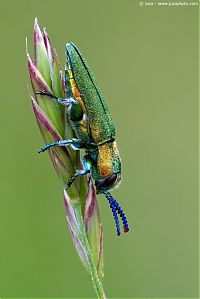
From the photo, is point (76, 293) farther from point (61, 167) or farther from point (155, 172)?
point (61, 167)

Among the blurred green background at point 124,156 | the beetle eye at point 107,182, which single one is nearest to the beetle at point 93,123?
the beetle eye at point 107,182

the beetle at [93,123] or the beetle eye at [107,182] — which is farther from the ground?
the beetle at [93,123]

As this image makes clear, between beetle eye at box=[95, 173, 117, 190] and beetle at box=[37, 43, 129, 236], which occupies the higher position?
beetle at box=[37, 43, 129, 236]

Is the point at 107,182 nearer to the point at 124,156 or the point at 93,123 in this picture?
the point at 93,123

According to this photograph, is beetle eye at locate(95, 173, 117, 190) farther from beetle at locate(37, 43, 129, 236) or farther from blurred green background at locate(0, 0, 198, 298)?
blurred green background at locate(0, 0, 198, 298)

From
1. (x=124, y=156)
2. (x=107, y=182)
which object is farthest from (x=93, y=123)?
(x=124, y=156)

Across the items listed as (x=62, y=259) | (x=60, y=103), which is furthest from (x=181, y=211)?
(x=60, y=103)

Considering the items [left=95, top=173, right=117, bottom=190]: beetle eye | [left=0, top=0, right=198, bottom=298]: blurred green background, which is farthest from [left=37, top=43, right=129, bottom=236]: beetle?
[left=0, top=0, right=198, bottom=298]: blurred green background

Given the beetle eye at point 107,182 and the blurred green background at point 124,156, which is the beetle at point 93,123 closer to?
the beetle eye at point 107,182
